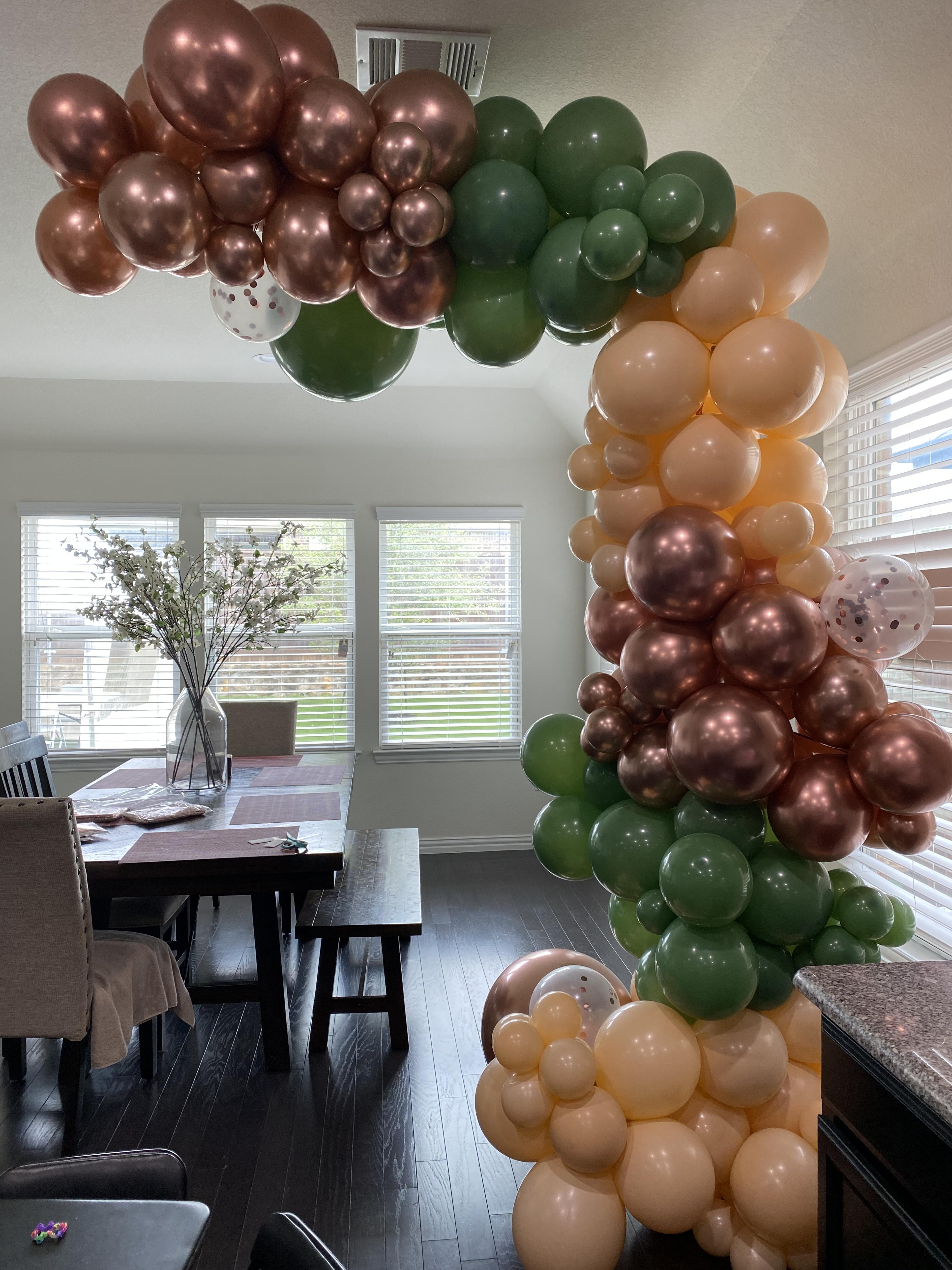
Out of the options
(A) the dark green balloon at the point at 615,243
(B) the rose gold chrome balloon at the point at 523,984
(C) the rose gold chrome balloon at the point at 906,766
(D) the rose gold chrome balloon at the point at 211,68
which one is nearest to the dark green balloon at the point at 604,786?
(B) the rose gold chrome balloon at the point at 523,984

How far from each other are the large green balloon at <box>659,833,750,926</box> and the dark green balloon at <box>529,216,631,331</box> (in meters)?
1.04

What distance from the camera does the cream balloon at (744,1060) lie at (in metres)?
1.73

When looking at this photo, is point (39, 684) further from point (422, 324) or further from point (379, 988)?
point (422, 324)

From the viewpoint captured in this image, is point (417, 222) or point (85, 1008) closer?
point (417, 222)

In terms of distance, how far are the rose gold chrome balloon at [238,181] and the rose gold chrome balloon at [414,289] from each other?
0.75 ft

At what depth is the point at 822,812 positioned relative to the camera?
1.63 m

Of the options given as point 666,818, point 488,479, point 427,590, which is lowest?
point 666,818

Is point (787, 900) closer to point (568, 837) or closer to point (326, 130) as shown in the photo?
point (568, 837)

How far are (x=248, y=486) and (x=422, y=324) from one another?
3430 mm

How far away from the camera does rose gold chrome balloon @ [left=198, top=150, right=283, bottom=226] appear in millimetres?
1561

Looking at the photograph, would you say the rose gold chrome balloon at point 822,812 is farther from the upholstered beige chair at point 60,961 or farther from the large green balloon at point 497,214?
the upholstered beige chair at point 60,961

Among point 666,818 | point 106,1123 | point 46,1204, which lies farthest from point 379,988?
point 46,1204

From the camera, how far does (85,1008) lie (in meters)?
2.24

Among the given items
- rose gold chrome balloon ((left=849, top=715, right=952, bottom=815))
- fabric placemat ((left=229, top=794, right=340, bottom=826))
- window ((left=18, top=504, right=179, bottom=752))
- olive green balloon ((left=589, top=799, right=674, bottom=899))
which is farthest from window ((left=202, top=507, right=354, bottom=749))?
rose gold chrome balloon ((left=849, top=715, right=952, bottom=815))
